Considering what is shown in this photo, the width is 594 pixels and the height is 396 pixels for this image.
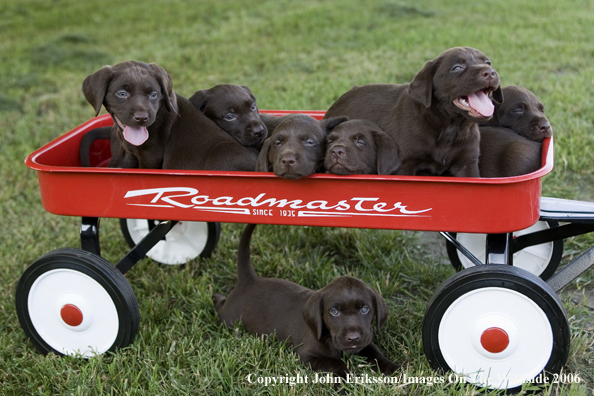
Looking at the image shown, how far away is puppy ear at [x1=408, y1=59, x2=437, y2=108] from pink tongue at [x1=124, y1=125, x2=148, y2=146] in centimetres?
140

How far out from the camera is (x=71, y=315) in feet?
11.1

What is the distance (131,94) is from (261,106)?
3675 mm

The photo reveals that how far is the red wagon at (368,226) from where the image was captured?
277 centimetres

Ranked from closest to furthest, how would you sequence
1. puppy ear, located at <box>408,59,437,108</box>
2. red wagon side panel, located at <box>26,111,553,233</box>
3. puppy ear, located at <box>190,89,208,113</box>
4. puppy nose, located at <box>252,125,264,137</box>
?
red wagon side panel, located at <box>26,111,553,233</box>
puppy ear, located at <box>408,59,437,108</box>
puppy nose, located at <box>252,125,264,137</box>
puppy ear, located at <box>190,89,208,113</box>

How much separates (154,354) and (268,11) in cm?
926

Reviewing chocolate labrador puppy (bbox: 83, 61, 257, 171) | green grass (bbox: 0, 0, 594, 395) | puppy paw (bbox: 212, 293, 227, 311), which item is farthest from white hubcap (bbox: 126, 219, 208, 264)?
chocolate labrador puppy (bbox: 83, 61, 257, 171)

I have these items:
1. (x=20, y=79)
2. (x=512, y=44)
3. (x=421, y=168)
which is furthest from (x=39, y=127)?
(x=512, y=44)

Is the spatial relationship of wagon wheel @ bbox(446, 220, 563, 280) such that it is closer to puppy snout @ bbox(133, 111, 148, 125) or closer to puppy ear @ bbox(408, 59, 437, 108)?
puppy ear @ bbox(408, 59, 437, 108)

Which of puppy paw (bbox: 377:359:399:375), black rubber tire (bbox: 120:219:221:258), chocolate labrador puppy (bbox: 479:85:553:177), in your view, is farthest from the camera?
black rubber tire (bbox: 120:219:221:258)

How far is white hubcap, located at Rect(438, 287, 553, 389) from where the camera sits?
2840 millimetres

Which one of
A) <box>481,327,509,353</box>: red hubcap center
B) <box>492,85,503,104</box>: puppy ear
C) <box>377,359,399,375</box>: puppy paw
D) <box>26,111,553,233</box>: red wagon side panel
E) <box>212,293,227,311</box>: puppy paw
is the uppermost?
<box>492,85,503,104</box>: puppy ear

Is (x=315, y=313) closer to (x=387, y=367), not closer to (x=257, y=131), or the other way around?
(x=387, y=367)

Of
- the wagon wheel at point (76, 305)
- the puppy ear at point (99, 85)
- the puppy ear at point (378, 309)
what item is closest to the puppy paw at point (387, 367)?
Answer: the puppy ear at point (378, 309)

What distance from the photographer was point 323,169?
3.12 metres
